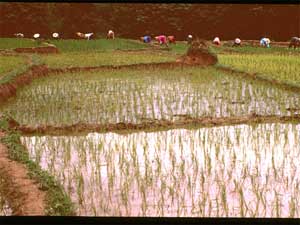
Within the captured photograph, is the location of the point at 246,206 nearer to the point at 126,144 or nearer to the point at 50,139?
the point at 126,144

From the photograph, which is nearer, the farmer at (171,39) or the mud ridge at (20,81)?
the farmer at (171,39)

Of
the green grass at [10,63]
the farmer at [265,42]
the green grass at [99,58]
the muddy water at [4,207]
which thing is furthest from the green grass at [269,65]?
the muddy water at [4,207]

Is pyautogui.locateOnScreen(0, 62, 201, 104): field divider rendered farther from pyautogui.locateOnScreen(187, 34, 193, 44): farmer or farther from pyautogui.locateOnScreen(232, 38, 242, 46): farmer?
pyautogui.locateOnScreen(187, 34, 193, 44): farmer

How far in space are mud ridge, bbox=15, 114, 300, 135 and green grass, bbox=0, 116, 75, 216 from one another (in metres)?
0.30

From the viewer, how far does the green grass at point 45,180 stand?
9.62 feet

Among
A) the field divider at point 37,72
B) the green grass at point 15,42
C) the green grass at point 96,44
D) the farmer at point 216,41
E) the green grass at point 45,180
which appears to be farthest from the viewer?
the field divider at point 37,72

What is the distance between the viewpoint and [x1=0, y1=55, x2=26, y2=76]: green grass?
20.0ft

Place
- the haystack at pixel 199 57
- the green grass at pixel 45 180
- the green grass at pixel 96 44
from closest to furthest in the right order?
1. the green grass at pixel 45 180
2. the green grass at pixel 96 44
3. the haystack at pixel 199 57

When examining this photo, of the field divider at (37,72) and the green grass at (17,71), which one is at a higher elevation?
the green grass at (17,71)

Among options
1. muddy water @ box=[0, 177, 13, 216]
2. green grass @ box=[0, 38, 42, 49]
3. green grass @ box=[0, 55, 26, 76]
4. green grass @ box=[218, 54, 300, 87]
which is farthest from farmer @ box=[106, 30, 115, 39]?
muddy water @ box=[0, 177, 13, 216]

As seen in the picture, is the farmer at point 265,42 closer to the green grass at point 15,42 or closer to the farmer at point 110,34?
the farmer at point 110,34

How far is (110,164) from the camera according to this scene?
3.66m

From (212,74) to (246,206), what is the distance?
3.53 m

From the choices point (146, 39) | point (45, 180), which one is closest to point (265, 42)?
point (146, 39)
